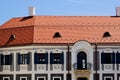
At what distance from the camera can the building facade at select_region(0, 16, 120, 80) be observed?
69250 millimetres

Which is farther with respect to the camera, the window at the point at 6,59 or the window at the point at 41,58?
the window at the point at 6,59

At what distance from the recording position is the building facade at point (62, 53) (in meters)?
69.2

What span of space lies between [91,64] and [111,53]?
3.04m

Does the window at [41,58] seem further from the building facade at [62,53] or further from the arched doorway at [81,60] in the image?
the arched doorway at [81,60]

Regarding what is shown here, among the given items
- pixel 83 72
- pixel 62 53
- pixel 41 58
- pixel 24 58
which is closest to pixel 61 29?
pixel 62 53

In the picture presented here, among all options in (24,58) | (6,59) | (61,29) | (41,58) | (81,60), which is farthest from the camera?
(6,59)

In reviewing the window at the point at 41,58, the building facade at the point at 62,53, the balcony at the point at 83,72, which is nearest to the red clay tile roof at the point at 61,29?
the building facade at the point at 62,53

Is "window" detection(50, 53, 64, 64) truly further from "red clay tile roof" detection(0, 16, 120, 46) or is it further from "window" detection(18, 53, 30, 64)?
"window" detection(18, 53, 30, 64)

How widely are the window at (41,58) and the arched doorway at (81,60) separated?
425cm

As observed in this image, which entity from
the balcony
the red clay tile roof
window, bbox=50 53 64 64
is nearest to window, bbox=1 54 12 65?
the red clay tile roof

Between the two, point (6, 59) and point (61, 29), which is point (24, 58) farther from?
point (61, 29)

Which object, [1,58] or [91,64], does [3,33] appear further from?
[91,64]

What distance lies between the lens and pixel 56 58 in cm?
6956

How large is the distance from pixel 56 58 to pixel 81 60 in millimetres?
3322
